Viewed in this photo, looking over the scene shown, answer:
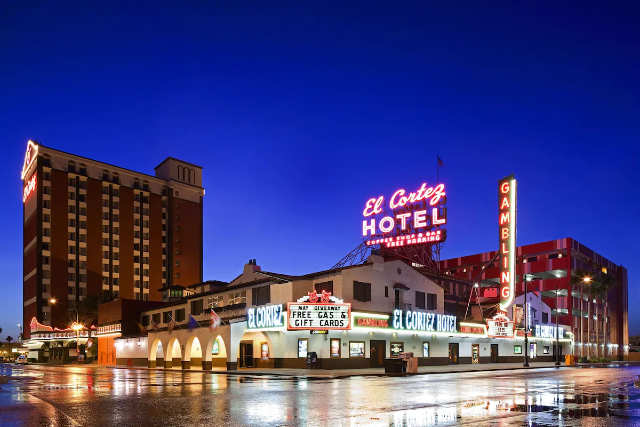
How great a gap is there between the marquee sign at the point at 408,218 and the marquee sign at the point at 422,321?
1681cm

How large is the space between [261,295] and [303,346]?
272 inches

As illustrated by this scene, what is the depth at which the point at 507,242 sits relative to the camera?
202 feet

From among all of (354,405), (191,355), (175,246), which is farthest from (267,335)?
(175,246)

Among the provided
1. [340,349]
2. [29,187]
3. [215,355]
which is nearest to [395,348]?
[340,349]

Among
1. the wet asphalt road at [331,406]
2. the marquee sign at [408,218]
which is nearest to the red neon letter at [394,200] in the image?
the marquee sign at [408,218]

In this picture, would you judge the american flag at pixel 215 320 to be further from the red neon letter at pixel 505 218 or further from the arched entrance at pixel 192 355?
the red neon letter at pixel 505 218

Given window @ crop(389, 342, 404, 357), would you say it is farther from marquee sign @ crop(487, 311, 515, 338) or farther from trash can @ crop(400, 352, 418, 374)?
marquee sign @ crop(487, 311, 515, 338)

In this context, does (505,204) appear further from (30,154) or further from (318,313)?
(30,154)

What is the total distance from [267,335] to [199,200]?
107182 millimetres

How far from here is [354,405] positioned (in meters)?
18.5

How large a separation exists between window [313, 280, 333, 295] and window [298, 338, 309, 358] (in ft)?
13.9

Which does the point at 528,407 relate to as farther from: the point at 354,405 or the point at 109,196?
the point at 109,196

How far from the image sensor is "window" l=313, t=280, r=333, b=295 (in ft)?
159

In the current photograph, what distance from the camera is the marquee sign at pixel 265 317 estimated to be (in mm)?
45250
